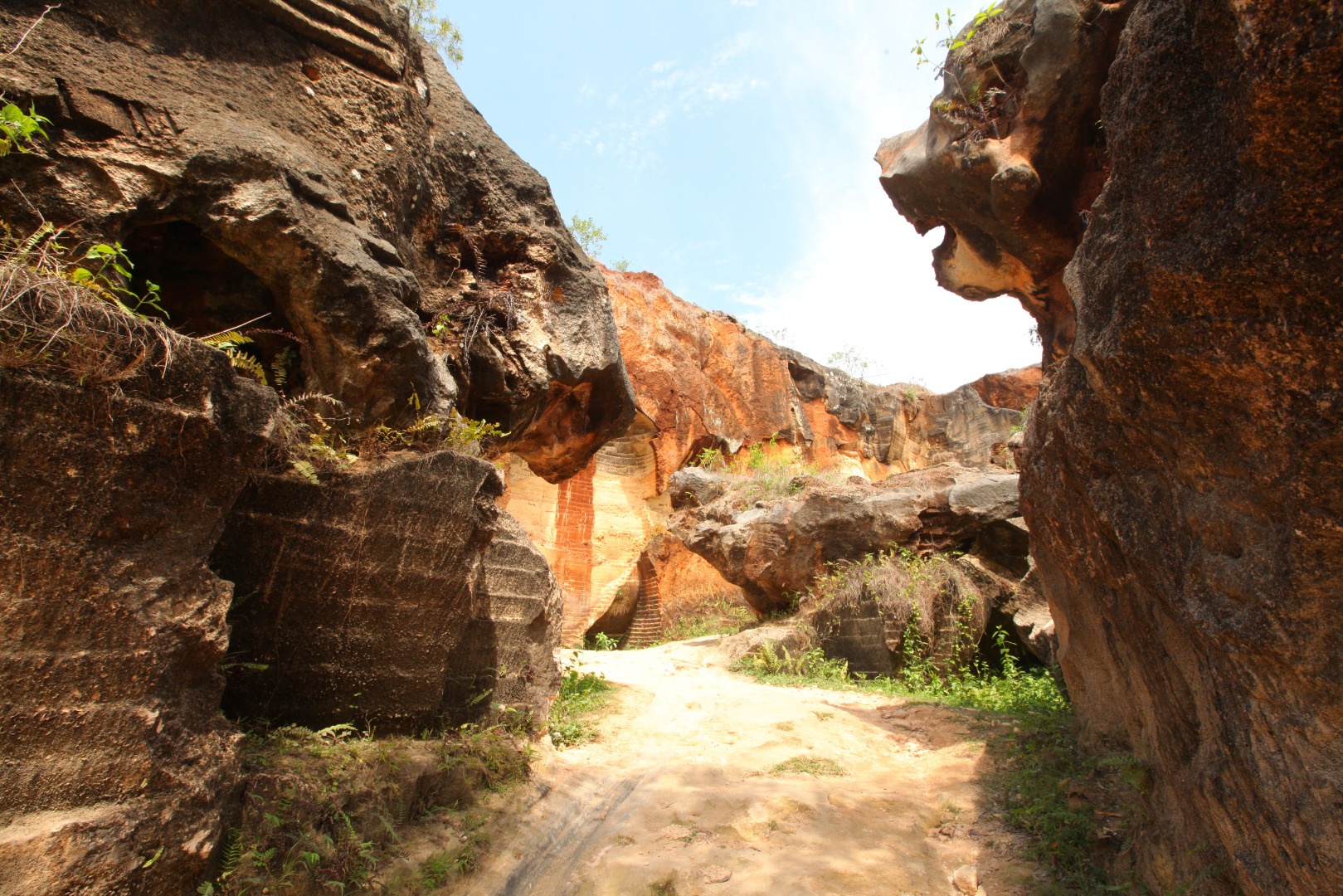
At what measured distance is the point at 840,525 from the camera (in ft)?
35.4

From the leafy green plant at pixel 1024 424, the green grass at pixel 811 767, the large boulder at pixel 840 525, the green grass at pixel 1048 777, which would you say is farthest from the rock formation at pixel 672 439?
the green grass at pixel 811 767

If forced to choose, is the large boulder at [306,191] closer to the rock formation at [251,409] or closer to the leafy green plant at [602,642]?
the rock formation at [251,409]

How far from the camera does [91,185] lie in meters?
3.49

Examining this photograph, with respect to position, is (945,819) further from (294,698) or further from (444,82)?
(444,82)

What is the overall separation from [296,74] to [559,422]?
11.7 ft

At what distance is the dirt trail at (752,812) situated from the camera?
3705 mm

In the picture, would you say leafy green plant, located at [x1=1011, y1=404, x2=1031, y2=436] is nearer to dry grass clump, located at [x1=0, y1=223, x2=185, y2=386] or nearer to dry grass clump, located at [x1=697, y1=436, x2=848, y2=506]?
dry grass clump, located at [x1=697, y1=436, x2=848, y2=506]

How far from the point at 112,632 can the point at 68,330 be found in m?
1.05

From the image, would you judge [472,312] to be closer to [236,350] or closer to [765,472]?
[236,350]

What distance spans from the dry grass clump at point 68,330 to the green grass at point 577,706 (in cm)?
394

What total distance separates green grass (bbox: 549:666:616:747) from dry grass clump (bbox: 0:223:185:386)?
394cm

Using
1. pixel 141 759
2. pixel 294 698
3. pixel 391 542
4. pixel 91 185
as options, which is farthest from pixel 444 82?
pixel 141 759

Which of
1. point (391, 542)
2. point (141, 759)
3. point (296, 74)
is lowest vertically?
point (141, 759)

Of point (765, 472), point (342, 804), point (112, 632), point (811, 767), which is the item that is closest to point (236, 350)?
point (112, 632)
